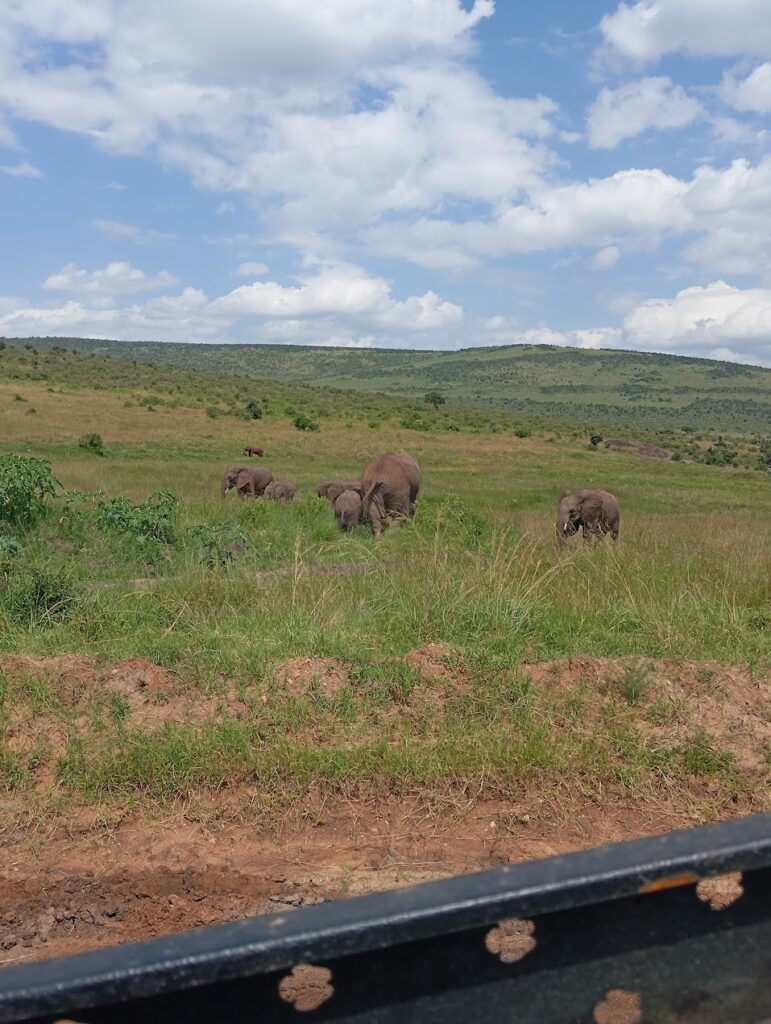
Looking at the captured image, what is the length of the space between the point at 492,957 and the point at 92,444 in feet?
95.5

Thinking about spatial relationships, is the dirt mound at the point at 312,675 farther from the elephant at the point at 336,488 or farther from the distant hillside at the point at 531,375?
the distant hillside at the point at 531,375

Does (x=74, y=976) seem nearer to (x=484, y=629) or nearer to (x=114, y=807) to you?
(x=114, y=807)

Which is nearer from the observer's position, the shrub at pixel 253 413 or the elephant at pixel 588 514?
the elephant at pixel 588 514

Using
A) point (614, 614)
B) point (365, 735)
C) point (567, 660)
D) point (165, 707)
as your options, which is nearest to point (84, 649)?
point (165, 707)

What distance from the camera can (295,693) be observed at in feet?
16.0

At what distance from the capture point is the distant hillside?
4208 inches

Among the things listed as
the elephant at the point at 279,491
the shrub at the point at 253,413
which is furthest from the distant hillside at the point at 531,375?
the elephant at the point at 279,491

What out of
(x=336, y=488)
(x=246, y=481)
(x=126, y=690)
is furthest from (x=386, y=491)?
(x=126, y=690)

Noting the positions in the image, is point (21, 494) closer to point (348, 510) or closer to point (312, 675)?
point (348, 510)

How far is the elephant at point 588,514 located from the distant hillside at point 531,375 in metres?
85.3

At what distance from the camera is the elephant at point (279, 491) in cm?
1780

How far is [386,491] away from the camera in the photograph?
47.9 ft

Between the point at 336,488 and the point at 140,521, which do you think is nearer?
the point at 140,521

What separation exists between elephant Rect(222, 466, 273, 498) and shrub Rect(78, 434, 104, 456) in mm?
11161
